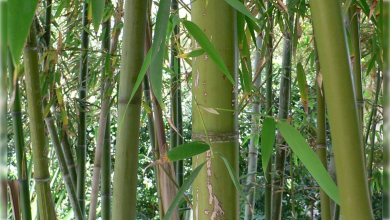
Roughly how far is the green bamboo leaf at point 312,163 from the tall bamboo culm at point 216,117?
0.23 feet

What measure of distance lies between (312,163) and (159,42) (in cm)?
19

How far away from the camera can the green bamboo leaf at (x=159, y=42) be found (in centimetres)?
36

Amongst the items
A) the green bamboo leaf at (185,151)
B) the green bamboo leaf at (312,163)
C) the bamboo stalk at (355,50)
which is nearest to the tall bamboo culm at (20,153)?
the green bamboo leaf at (185,151)

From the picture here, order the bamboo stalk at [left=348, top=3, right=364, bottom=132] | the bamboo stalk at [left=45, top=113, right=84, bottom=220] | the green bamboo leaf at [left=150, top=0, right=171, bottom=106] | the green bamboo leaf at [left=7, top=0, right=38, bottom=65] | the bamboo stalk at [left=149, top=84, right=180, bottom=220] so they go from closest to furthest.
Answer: the green bamboo leaf at [left=7, top=0, right=38, bottom=65] → the green bamboo leaf at [left=150, top=0, right=171, bottom=106] → the bamboo stalk at [left=149, top=84, right=180, bottom=220] → the bamboo stalk at [left=348, top=3, right=364, bottom=132] → the bamboo stalk at [left=45, top=113, right=84, bottom=220]

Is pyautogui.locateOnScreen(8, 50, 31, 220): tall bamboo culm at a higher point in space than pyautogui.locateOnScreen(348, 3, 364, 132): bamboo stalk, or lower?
lower

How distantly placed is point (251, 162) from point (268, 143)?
1226 mm

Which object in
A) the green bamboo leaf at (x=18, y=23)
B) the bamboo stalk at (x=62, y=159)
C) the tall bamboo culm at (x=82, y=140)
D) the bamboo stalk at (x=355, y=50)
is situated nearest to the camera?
the green bamboo leaf at (x=18, y=23)

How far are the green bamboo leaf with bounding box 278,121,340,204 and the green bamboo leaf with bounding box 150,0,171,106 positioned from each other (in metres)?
0.15

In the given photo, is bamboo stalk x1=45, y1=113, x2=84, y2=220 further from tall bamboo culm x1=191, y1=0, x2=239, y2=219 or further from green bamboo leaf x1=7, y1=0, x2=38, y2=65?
green bamboo leaf x1=7, y1=0, x2=38, y2=65

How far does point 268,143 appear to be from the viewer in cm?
47

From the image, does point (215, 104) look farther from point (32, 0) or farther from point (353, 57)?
point (353, 57)

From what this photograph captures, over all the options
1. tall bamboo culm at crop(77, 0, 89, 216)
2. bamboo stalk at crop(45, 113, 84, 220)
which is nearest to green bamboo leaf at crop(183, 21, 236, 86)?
bamboo stalk at crop(45, 113, 84, 220)

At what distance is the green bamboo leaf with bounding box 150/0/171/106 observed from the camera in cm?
36

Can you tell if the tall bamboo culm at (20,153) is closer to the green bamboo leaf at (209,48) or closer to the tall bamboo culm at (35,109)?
the tall bamboo culm at (35,109)
